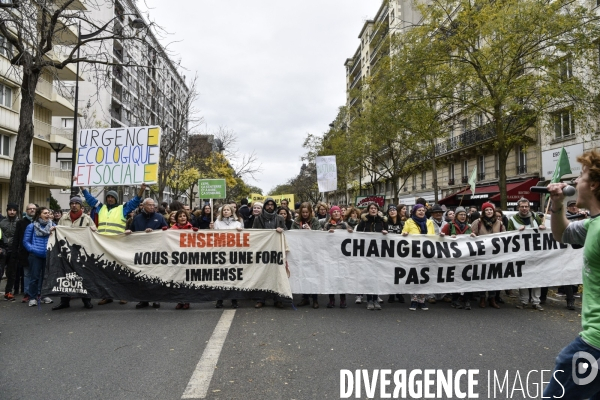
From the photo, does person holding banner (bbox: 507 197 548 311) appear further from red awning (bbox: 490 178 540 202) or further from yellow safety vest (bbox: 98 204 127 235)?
red awning (bbox: 490 178 540 202)

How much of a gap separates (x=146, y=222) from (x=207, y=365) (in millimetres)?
4056

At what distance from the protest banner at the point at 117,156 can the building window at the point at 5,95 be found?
21917 millimetres

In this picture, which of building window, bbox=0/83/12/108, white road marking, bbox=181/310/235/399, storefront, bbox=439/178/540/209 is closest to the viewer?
white road marking, bbox=181/310/235/399

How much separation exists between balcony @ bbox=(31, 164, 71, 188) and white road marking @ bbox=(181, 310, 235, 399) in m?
29.5

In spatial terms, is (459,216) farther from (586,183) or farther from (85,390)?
(85,390)

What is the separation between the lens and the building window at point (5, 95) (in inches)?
1002

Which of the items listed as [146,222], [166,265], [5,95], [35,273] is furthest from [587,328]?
[5,95]

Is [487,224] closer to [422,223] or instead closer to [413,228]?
[422,223]

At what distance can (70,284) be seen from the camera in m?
7.17

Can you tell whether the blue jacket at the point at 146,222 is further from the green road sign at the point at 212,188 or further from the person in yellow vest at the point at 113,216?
the green road sign at the point at 212,188

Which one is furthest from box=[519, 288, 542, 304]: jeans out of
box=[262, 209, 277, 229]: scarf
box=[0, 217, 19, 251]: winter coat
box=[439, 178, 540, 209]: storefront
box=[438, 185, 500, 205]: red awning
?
box=[438, 185, 500, 205]: red awning

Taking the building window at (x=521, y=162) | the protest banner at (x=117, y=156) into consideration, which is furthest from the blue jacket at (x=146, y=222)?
the building window at (x=521, y=162)

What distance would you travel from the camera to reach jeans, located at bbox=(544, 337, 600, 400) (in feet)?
6.84

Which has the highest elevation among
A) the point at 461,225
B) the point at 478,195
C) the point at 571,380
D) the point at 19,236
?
the point at 478,195
